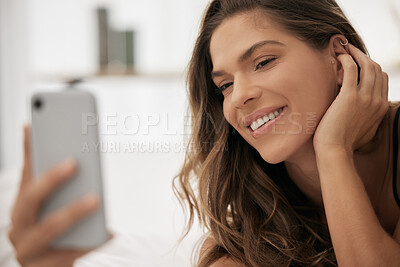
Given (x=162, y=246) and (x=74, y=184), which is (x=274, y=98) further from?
(x=162, y=246)

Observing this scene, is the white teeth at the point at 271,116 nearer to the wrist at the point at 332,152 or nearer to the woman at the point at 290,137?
the woman at the point at 290,137

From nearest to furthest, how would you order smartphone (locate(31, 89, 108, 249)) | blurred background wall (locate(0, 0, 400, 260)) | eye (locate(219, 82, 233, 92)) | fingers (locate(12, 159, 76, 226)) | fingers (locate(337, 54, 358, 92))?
fingers (locate(12, 159, 76, 226)) → smartphone (locate(31, 89, 108, 249)) → fingers (locate(337, 54, 358, 92)) → eye (locate(219, 82, 233, 92)) → blurred background wall (locate(0, 0, 400, 260))

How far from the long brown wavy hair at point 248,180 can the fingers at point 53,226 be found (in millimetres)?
589

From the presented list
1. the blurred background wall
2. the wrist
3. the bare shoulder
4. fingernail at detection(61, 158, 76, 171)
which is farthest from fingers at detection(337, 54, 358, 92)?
the blurred background wall

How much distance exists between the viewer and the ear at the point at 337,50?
3.43 feet

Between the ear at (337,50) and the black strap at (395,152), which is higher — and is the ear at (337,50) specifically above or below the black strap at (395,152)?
above

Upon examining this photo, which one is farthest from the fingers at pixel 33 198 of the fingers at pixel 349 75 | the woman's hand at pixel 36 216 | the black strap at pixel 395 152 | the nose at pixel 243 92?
the black strap at pixel 395 152

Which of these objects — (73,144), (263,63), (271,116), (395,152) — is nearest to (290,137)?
(271,116)

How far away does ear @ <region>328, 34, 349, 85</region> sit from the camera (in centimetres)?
104

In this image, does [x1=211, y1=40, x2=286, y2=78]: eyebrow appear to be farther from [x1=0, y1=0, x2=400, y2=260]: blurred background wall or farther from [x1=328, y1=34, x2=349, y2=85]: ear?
[x1=0, y1=0, x2=400, y2=260]: blurred background wall

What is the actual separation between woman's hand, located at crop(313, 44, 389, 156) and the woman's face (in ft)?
0.15

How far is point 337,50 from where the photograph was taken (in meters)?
1.06

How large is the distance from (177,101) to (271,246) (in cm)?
Result: 221

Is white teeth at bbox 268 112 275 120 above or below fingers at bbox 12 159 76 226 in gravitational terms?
below
